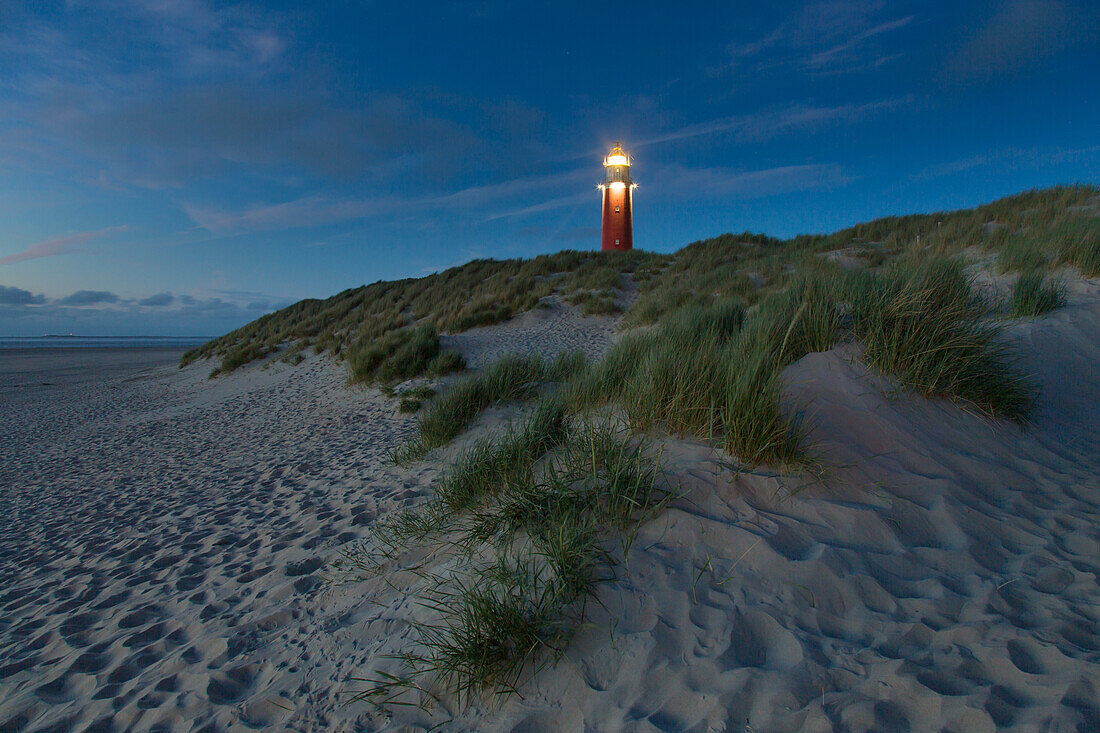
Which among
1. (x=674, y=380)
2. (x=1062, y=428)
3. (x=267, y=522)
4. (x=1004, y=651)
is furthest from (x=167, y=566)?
(x=1062, y=428)

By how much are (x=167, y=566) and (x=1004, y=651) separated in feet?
16.0

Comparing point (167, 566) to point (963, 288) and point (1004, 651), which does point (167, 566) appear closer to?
point (1004, 651)

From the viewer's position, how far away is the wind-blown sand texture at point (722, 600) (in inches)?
65.9

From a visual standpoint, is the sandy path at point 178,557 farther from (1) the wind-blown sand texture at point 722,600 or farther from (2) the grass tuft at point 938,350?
(2) the grass tuft at point 938,350

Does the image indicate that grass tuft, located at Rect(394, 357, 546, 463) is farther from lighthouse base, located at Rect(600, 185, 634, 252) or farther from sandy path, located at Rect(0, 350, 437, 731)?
lighthouse base, located at Rect(600, 185, 634, 252)

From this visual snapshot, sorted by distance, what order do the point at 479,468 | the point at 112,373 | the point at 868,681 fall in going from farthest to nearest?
1. the point at 112,373
2. the point at 479,468
3. the point at 868,681

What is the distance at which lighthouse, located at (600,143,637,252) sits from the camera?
29719 mm

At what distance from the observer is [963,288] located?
4.53m

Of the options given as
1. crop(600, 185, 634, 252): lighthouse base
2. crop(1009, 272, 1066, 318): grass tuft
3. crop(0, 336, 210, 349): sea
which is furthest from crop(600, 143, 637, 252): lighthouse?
crop(0, 336, 210, 349): sea

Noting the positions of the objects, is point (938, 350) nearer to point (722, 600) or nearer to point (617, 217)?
point (722, 600)

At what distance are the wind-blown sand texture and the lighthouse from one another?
86.8ft

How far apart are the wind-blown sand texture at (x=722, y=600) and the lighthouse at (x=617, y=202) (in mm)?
26446

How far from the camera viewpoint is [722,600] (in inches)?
80.7

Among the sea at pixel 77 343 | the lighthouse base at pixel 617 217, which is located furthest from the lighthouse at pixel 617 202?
the sea at pixel 77 343
